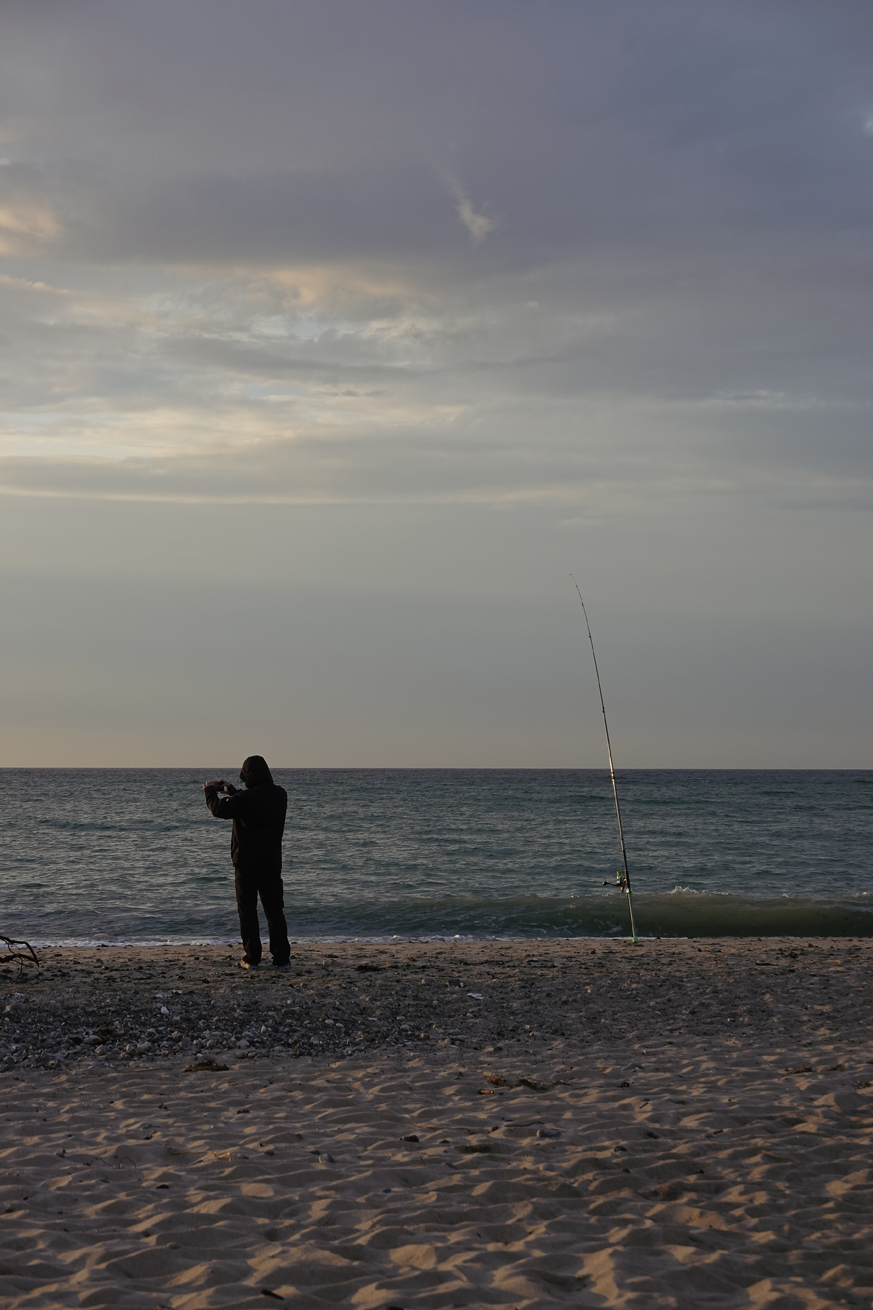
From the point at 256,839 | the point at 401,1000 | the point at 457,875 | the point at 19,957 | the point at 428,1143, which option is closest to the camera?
the point at 428,1143

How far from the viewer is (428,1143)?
463cm

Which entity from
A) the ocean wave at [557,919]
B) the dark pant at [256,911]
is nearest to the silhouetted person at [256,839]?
the dark pant at [256,911]

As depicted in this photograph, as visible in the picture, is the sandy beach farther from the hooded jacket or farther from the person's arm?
the person's arm

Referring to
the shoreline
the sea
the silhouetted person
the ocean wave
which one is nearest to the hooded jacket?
the silhouetted person

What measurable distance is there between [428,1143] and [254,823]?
475cm

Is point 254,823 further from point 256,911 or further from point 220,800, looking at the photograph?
point 256,911

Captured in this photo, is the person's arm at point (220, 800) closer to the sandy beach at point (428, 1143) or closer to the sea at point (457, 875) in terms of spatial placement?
the sandy beach at point (428, 1143)

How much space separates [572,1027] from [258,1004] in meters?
2.53

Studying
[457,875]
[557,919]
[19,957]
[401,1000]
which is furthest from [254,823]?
[457,875]

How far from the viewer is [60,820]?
3806 cm

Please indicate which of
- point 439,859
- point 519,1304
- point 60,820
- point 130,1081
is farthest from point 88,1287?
point 60,820

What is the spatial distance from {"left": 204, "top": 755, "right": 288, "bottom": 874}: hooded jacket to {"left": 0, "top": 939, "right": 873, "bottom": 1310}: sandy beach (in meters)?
1.07

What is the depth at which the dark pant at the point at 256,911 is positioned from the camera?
29.5ft

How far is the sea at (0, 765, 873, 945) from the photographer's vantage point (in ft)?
49.0
